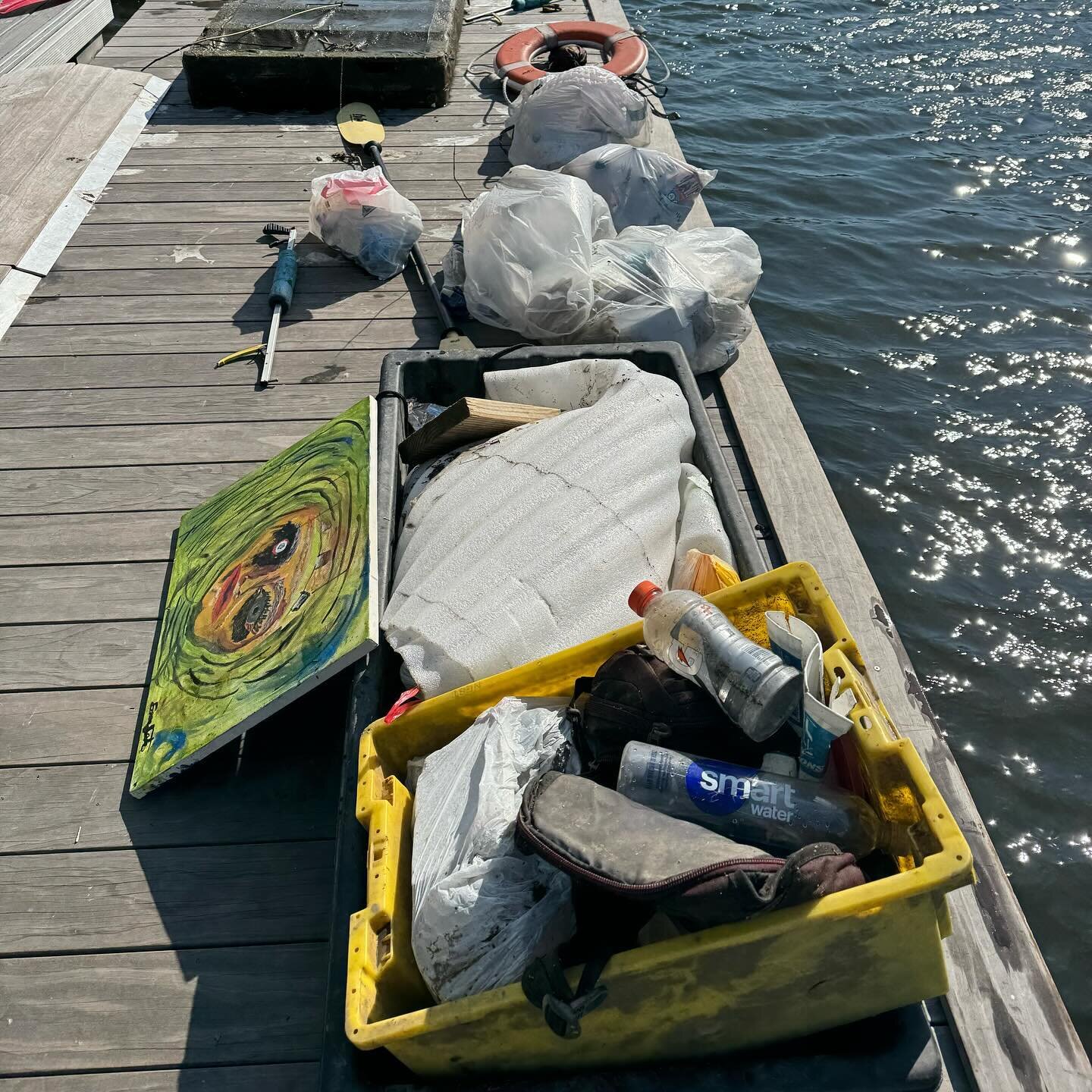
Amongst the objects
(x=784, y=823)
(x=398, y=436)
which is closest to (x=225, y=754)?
(x=398, y=436)

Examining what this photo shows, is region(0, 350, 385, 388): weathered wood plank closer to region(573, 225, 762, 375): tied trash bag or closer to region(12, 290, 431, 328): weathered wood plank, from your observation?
region(12, 290, 431, 328): weathered wood plank

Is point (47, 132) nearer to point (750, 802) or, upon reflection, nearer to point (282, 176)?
point (282, 176)

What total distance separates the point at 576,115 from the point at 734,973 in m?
4.09

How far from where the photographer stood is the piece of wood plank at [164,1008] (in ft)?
5.80

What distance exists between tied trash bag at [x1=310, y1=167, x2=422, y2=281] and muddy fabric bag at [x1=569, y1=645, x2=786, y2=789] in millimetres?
2871

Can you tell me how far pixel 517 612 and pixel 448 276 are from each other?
2099 millimetres

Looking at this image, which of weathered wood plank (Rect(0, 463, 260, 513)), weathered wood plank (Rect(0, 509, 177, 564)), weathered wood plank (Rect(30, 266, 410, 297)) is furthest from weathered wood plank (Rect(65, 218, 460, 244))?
weathered wood plank (Rect(0, 509, 177, 564))

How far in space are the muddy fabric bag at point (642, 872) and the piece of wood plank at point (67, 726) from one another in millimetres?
1335

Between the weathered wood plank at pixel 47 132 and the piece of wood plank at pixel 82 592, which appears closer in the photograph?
the piece of wood plank at pixel 82 592

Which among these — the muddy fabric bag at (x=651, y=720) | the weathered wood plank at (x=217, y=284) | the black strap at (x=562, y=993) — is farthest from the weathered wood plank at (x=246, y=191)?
the black strap at (x=562, y=993)

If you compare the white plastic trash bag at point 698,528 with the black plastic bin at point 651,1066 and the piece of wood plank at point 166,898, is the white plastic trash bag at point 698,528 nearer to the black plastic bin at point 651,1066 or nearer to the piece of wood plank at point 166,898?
the black plastic bin at point 651,1066

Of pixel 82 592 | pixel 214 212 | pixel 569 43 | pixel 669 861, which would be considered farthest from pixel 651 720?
pixel 569 43

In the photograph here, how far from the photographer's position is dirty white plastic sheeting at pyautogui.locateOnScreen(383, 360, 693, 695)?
1992 mm

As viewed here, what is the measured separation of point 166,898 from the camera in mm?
1993
